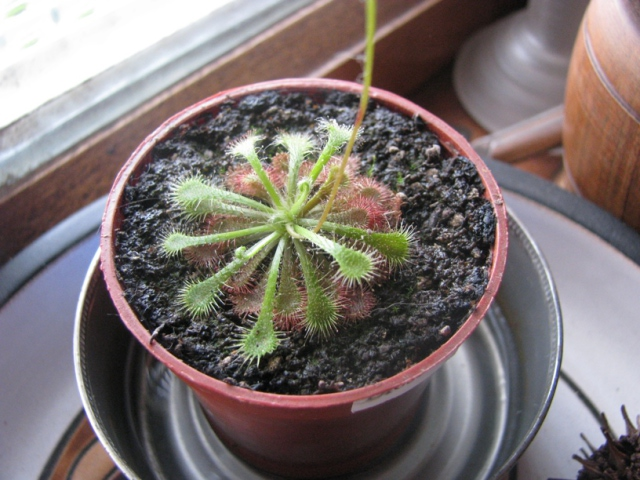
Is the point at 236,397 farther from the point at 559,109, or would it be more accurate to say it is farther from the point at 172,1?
the point at 559,109

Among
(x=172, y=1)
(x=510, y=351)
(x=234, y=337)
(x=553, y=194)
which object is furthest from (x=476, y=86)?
(x=234, y=337)

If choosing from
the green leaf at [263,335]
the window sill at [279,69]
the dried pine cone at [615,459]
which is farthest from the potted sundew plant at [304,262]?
the window sill at [279,69]

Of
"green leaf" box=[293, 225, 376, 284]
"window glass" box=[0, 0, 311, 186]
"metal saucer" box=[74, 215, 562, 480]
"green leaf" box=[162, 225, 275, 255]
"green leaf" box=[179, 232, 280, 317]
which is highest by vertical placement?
"window glass" box=[0, 0, 311, 186]

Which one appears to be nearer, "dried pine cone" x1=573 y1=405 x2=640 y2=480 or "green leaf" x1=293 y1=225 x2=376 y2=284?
"green leaf" x1=293 y1=225 x2=376 y2=284

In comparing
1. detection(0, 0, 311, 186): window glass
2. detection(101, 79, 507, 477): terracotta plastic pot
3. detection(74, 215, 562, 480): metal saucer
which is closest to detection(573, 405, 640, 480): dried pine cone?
detection(74, 215, 562, 480): metal saucer

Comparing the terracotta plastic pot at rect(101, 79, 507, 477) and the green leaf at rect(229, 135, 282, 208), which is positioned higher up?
the green leaf at rect(229, 135, 282, 208)

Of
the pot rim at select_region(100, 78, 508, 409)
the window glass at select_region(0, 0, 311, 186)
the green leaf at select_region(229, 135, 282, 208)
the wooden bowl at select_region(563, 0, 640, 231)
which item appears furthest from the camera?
the window glass at select_region(0, 0, 311, 186)

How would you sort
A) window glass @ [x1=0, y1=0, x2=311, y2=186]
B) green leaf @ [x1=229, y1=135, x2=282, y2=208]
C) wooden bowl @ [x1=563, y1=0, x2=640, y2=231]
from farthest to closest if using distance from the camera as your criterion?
1. window glass @ [x1=0, y1=0, x2=311, y2=186]
2. wooden bowl @ [x1=563, y1=0, x2=640, y2=231]
3. green leaf @ [x1=229, y1=135, x2=282, y2=208]

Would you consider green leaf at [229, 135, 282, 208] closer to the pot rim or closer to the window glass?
the pot rim

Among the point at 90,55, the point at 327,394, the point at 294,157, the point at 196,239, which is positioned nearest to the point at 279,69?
the point at 90,55
